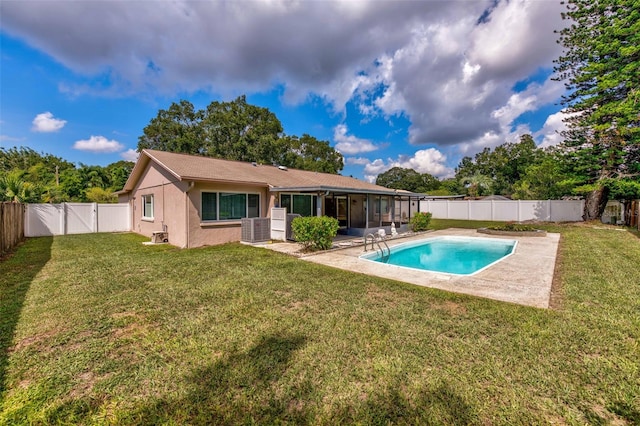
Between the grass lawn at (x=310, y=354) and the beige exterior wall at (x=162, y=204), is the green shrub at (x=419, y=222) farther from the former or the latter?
the beige exterior wall at (x=162, y=204)

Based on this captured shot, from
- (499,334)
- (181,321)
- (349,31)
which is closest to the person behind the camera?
(499,334)

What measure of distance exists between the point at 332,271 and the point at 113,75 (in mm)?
18754

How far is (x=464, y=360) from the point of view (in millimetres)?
3080

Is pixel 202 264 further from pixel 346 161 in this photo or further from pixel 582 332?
pixel 346 161

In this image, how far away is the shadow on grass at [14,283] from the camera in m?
3.49

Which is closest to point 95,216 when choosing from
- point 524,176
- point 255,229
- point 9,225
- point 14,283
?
point 9,225

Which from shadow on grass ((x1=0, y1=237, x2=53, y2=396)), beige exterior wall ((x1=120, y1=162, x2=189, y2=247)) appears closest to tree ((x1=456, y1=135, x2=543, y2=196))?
beige exterior wall ((x1=120, y1=162, x2=189, y2=247))

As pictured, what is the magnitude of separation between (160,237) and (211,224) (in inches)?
113

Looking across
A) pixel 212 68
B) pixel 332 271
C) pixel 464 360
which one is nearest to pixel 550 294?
pixel 464 360

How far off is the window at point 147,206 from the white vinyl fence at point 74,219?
2935 mm

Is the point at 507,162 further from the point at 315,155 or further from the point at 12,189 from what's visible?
the point at 12,189

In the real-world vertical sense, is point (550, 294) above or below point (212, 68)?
below

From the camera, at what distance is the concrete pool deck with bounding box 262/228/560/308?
5324 mm

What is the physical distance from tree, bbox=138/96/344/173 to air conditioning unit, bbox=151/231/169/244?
20251 mm
